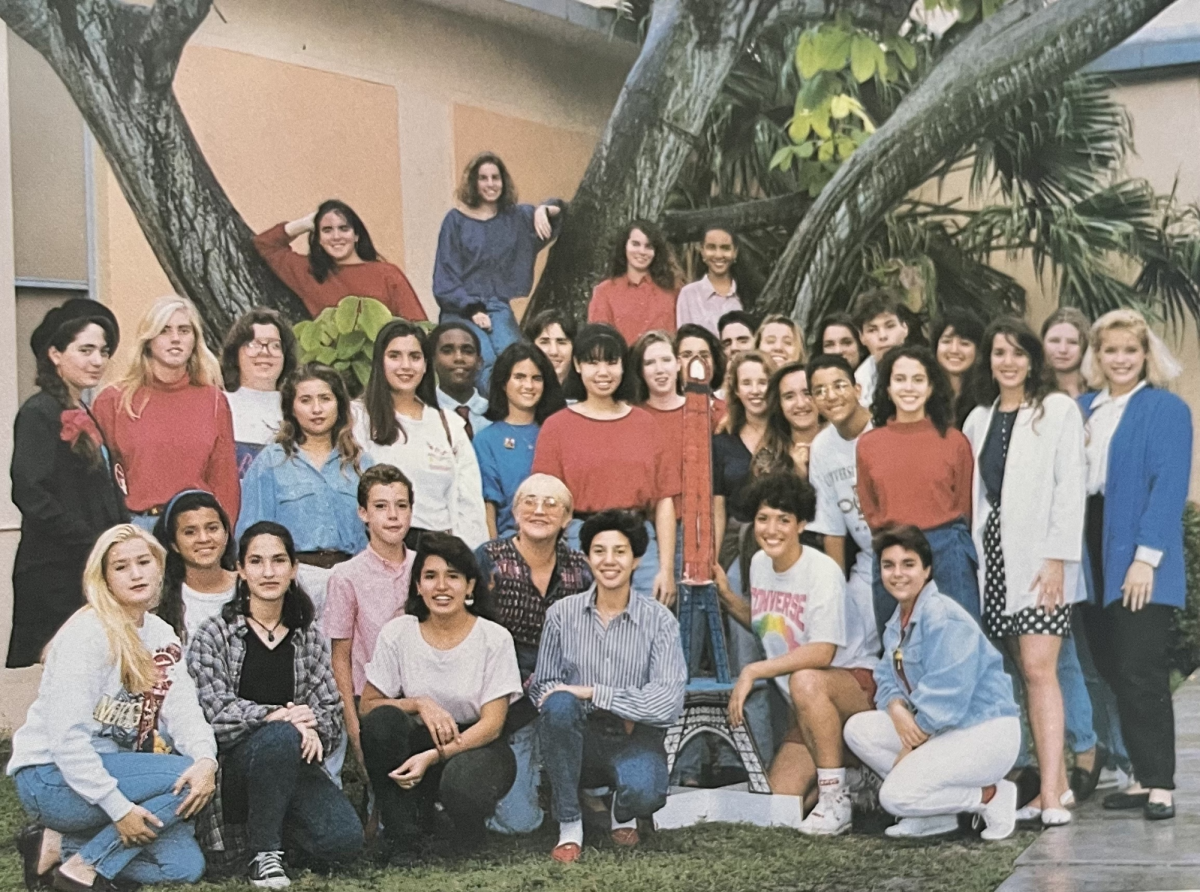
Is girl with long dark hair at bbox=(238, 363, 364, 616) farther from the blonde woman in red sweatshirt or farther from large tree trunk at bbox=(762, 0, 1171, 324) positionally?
large tree trunk at bbox=(762, 0, 1171, 324)

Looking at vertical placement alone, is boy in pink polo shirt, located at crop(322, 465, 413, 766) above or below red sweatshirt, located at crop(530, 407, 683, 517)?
below

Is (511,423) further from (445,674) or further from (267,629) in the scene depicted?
(267,629)

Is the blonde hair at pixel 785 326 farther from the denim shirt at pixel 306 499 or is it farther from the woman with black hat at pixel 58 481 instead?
the woman with black hat at pixel 58 481

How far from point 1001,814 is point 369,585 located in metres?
2.19

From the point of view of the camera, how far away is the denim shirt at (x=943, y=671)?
563 centimetres

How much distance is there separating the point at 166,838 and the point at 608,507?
1.74 m

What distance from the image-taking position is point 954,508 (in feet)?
19.0

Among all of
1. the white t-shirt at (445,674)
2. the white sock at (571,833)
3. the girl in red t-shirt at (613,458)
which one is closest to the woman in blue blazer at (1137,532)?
the girl in red t-shirt at (613,458)

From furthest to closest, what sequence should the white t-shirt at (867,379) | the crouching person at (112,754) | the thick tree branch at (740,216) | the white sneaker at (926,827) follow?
the thick tree branch at (740,216) → the white t-shirt at (867,379) → the white sneaker at (926,827) → the crouching person at (112,754)

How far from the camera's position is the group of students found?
17.4 ft

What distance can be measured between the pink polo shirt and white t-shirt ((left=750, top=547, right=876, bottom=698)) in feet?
3.87

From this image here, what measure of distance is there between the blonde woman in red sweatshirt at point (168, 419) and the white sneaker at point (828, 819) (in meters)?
2.12

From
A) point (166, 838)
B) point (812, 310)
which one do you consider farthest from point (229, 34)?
point (166, 838)

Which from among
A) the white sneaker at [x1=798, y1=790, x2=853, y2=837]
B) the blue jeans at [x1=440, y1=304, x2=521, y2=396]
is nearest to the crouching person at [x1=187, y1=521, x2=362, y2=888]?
the blue jeans at [x1=440, y1=304, x2=521, y2=396]
